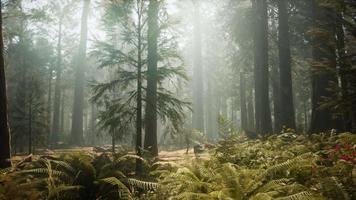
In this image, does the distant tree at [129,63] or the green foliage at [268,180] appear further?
the distant tree at [129,63]

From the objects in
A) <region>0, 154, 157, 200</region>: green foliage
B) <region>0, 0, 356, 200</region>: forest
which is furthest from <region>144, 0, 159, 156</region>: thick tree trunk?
<region>0, 154, 157, 200</region>: green foliage

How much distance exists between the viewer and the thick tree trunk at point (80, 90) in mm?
26953

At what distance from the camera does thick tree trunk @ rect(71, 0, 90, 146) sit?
27.0 meters

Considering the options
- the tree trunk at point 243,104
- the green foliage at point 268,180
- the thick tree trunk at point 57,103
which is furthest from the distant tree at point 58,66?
the green foliage at point 268,180

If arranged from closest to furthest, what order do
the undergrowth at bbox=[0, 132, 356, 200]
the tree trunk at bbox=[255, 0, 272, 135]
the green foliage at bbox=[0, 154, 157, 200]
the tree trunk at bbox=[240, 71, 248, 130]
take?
the undergrowth at bbox=[0, 132, 356, 200] < the green foliage at bbox=[0, 154, 157, 200] < the tree trunk at bbox=[255, 0, 272, 135] < the tree trunk at bbox=[240, 71, 248, 130]

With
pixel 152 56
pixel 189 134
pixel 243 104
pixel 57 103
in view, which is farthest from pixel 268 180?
pixel 57 103

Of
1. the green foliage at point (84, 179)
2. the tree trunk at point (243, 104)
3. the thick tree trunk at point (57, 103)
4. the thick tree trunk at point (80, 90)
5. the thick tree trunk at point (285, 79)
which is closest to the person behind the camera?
the green foliage at point (84, 179)

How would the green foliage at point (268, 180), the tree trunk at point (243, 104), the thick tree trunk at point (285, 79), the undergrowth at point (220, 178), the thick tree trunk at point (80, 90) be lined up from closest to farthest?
the green foliage at point (268, 180), the undergrowth at point (220, 178), the thick tree trunk at point (285, 79), the thick tree trunk at point (80, 90), the tree trunk at point (243, 104)

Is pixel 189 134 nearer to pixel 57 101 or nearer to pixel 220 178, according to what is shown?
pixel 220 178

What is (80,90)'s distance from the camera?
91.2ft

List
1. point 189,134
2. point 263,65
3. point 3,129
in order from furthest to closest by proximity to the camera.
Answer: point 263,65
point 189,134
point 3,129

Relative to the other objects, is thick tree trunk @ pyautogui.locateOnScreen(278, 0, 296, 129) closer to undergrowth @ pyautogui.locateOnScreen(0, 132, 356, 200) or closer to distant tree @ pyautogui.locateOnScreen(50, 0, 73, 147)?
undergrowth @ pyautogui.locateOnScreen(0, 132, 356, 200)

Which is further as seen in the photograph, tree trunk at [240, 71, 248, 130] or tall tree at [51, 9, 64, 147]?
tall tree at [51, 9, 64, 147]

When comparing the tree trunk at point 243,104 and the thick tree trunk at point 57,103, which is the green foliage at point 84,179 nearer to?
the tree trunk at point 243,104
